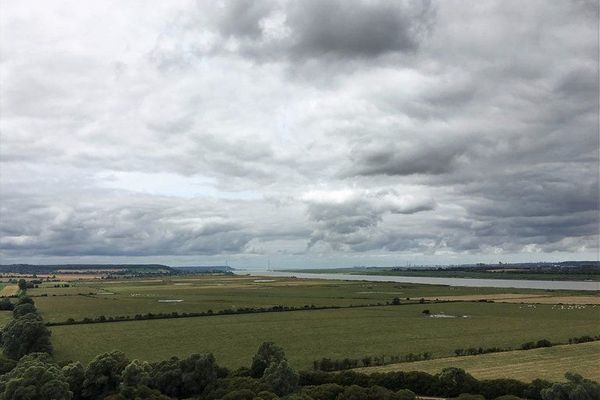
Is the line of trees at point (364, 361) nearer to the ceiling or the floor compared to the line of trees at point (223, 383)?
nearer to the floor

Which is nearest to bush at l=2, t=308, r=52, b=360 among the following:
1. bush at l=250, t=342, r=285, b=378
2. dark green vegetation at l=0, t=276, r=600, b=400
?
dark green vegetation at l=0, t=276, r=600, b=400

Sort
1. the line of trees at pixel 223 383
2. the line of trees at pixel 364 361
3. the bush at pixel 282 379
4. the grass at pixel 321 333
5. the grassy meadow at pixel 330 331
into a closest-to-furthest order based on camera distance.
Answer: the line of trees at pixel 223 383 < the bush at pixel 282 379 < the line of trees at pixel 364 361 < the grassy meadow at pixel 330 331 < the grass at pixel 321 333

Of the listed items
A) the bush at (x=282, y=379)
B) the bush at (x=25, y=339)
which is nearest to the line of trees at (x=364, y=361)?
the bush at (x=282, y=379)

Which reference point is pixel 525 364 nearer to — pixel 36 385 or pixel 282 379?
pixel 282 379

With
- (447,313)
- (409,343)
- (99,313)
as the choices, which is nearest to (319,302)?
(447,313)

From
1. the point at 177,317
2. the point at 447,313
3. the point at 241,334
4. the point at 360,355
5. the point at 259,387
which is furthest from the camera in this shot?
the point at 447,313

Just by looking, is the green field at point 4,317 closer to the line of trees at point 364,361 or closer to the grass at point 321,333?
the grass at point 321,333

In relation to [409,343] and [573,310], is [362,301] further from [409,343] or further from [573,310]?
[409,343]
